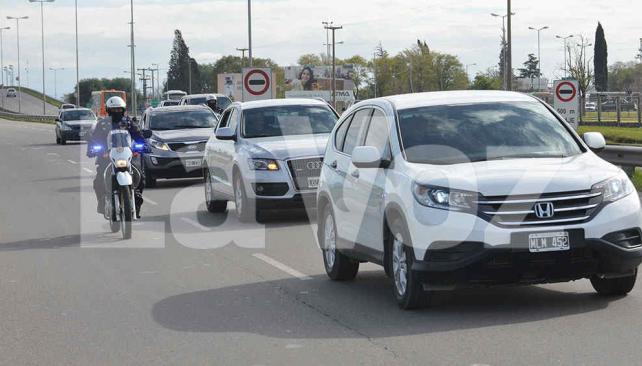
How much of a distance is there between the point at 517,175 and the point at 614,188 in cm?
74

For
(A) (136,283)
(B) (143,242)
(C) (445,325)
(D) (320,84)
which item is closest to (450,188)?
(C) (445,325)

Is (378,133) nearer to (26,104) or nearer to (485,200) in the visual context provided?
(485,200)

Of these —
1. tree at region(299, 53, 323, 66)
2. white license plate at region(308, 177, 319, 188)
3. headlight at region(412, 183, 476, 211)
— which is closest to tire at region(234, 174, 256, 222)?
white license plate at region(308, 177, 319, 188)

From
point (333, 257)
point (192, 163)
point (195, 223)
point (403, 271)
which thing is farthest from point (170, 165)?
point (403, 271)

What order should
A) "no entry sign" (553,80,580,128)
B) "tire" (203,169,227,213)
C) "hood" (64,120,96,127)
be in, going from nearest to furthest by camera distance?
"tire" (203,169,227,213) → "no entry sign" (553,80,580,128) → "hood" (64,120,96,127)

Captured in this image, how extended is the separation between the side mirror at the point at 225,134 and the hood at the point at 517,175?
336 inches

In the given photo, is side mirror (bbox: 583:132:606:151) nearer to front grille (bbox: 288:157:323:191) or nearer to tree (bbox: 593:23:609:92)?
front grille (bbox: 288:157:323:191)

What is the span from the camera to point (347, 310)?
925 centimetres

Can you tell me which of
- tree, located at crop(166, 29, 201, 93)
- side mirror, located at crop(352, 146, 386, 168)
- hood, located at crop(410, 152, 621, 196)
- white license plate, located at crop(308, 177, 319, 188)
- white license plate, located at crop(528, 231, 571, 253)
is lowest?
white license plate, located at crop(528, 231, 571, 253)

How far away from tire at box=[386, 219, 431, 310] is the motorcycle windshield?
7.04 m

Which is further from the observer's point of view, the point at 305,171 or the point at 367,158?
the point at 305,171

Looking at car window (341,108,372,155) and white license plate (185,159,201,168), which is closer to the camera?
car window (341,108,372,155)

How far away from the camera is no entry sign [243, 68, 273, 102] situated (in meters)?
32.3

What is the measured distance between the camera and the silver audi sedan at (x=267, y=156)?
16516 mm
